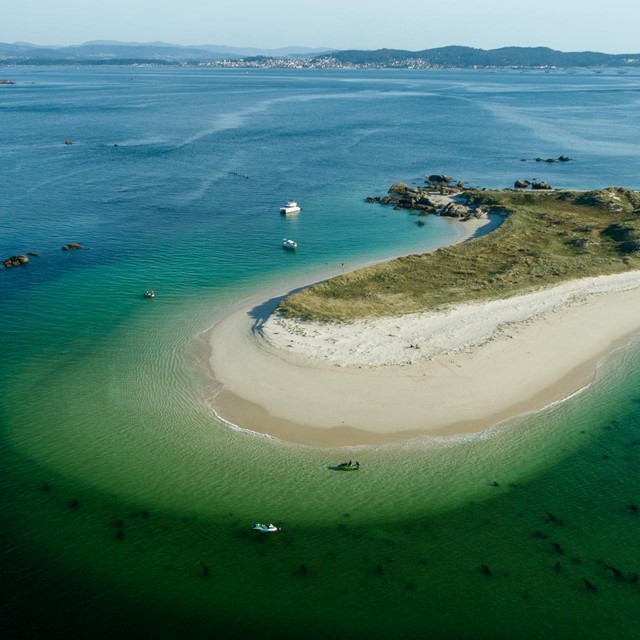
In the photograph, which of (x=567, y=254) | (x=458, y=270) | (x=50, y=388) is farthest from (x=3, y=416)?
(x=567, y=254)

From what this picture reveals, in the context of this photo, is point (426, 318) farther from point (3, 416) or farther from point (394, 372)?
point (3, 416)

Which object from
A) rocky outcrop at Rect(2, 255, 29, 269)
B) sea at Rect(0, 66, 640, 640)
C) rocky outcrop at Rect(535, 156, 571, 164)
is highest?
rocky outcrop at Rect(535, 156, 571, 164)

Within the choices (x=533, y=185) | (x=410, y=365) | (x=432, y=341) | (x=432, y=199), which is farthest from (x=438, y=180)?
(x=410, y=365)

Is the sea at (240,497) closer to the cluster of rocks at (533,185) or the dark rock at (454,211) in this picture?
the dark rock at (454,211)

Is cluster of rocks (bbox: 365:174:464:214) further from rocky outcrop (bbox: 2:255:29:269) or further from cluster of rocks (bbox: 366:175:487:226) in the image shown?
rocky outcrop (bbox: 2:255:29:269)

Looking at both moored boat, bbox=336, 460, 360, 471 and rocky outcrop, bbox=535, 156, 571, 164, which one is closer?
moored boat, bbox=336, 460, 360, 471

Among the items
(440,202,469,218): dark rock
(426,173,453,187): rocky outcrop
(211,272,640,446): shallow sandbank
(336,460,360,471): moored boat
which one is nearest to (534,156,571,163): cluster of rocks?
(426,173,453,187): rocky outcrop
